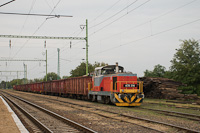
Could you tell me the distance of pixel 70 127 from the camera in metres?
10.0

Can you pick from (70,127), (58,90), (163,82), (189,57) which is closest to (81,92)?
(163,82)

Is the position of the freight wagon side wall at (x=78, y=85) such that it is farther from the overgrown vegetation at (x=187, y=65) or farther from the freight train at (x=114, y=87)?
the overgrown vegetation at (x=187, y=65)

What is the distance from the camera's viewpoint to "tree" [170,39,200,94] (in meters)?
53.9

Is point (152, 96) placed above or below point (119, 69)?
below

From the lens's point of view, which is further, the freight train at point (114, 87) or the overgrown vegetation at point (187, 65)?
the overgrown vegetation at point (187, 65)

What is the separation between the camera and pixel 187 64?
57406 millimetres

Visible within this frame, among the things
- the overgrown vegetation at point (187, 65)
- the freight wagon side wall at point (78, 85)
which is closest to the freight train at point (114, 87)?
the freight wagon side wall at point (78, 85)

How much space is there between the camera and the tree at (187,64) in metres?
53.9

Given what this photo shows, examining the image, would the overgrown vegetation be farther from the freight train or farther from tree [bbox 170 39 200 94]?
the freight train

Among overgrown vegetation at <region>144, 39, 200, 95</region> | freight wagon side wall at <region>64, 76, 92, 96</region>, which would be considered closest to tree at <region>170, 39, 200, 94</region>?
overgrown vegetation at <region>144, 39, 200, 95</region>

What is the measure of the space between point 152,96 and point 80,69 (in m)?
44.4

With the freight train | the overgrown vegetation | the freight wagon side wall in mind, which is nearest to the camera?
the freight train

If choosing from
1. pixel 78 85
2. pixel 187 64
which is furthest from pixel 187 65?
pixel 78 85

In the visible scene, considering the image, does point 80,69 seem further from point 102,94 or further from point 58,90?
point 102,94
